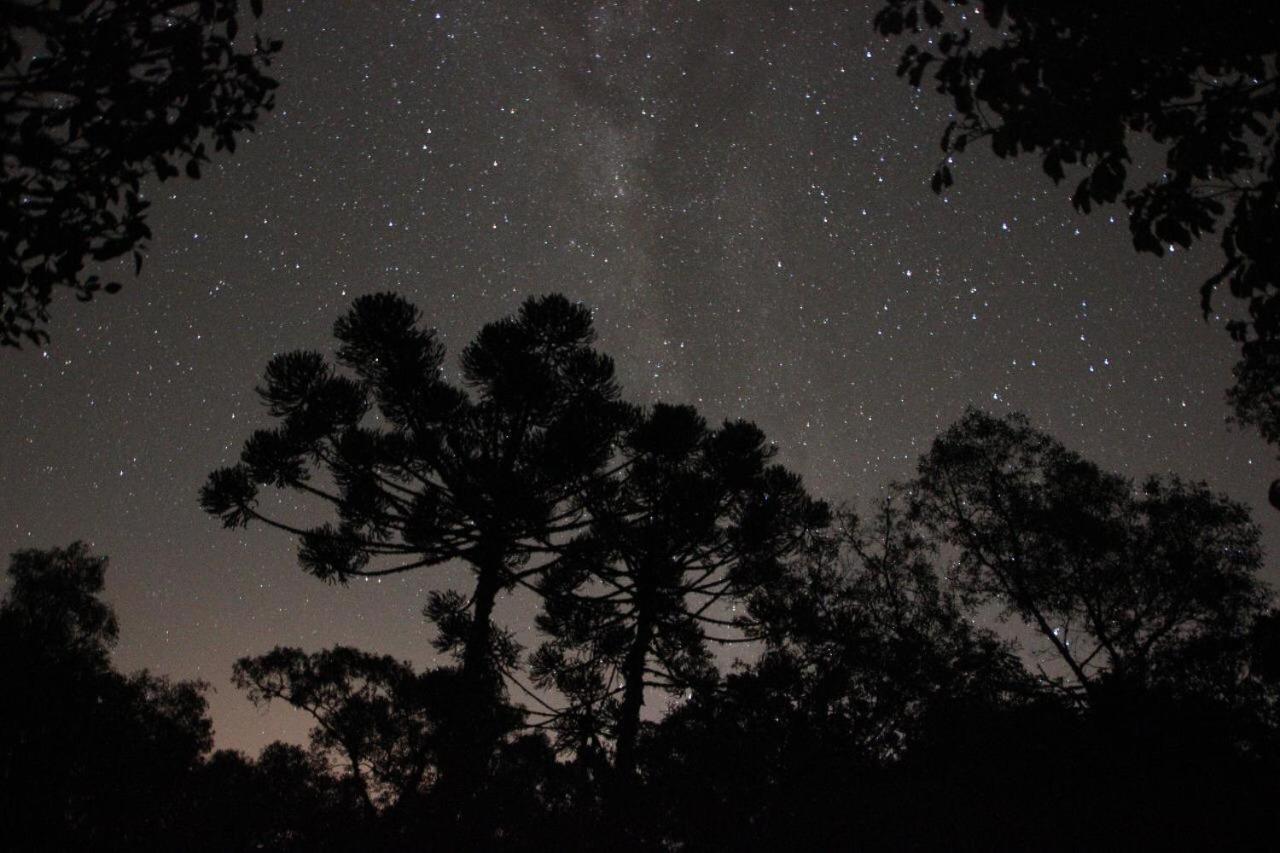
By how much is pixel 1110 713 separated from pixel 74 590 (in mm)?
24319

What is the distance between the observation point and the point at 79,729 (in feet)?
46.7

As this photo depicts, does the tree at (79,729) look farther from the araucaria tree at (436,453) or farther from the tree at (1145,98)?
the tree at (1145,98)

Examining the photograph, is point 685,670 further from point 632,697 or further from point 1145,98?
point 1145,98

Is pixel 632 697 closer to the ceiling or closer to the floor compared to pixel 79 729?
closer to the floor

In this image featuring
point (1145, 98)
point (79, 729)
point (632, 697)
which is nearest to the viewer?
point (1145, 98)

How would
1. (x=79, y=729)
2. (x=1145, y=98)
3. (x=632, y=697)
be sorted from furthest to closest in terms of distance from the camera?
(x=79, y=729), (x=632, y=697), (x=1145, y=98)

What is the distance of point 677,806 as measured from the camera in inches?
439

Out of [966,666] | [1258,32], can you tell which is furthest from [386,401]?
[966,666]

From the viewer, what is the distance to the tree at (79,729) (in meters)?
12.9

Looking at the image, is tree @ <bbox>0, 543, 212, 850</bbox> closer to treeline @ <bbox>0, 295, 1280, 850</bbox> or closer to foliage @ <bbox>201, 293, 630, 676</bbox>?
treeline @ <bbox>0, 295, 1280, 850</bbox>

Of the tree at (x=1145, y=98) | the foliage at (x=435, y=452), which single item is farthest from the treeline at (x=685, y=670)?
the tree at (x=1145, y=98)

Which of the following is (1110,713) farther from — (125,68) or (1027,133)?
(125,68)

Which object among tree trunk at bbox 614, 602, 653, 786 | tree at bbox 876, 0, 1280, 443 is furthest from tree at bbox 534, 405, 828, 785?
→ tree at bbox 876, 0, 1280, 443

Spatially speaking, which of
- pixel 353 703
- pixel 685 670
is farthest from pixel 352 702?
pixel 685 670
